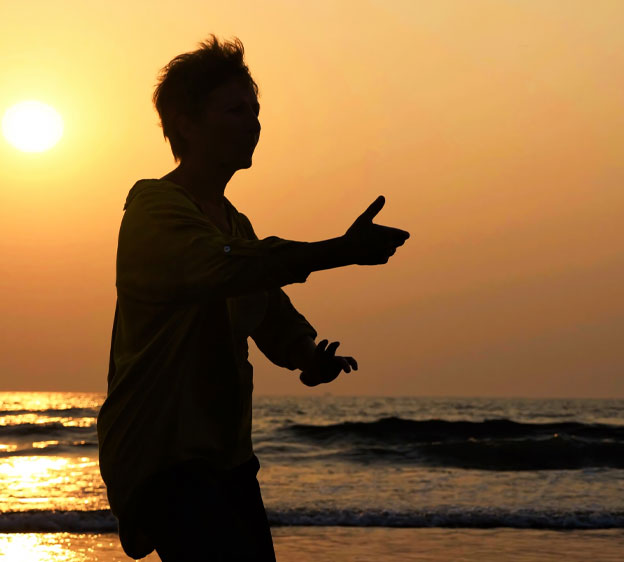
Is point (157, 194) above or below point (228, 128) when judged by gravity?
below

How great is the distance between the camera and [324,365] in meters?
2.57

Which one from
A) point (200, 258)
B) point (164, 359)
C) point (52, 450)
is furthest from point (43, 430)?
point (200, 258)

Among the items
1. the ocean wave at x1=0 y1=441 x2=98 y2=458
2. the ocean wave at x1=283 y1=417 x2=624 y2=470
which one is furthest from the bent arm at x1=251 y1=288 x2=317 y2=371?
the ocean wave at x1=0 y1=441 x2=98 y2=458

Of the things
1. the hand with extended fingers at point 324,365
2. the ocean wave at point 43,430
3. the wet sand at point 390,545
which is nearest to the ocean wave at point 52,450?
the ocean wave at point 43,430

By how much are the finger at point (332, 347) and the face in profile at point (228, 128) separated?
505mm

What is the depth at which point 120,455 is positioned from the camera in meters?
2.09

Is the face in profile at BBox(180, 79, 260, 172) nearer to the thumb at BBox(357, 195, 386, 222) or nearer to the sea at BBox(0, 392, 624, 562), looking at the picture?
the thumb at BBox(357, 195, 386, 222)

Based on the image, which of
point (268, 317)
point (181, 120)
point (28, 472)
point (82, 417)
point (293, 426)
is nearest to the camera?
point (181, 120)

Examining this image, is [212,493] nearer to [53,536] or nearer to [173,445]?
[173,445]

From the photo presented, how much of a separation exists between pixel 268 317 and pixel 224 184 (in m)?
0.55

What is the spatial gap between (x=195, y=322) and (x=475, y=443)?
2273cm

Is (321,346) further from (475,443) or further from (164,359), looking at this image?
(475,443)

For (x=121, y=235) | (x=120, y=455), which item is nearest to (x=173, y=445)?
(x=120, y=455)

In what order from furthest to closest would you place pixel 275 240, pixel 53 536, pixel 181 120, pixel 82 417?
pixel 82 417 < pixel 53 536 < pixel 181 120 < pixel 275 240
